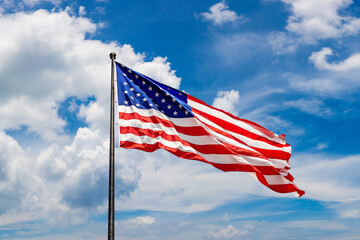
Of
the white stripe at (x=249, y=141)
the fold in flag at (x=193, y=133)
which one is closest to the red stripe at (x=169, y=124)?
the fold in flag at (x=193, y=133)

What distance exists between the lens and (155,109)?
74.3 ft

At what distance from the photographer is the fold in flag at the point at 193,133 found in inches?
856

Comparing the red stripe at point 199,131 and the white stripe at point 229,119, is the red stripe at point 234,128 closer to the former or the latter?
the white stripe at point 229,119

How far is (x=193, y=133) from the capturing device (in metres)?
22.9

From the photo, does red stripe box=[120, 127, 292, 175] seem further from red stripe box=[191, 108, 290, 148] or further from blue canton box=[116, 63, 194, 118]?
red stripe box=[191, 108, 290, 148]

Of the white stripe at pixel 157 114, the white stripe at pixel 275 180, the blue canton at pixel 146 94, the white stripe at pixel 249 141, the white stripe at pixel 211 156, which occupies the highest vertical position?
the blue canton at pixel 146 94

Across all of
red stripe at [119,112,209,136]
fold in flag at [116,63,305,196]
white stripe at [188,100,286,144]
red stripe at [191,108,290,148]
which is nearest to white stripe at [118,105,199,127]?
fold in flag at [116,63,305,196]

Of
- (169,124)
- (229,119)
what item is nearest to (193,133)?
(169,124)

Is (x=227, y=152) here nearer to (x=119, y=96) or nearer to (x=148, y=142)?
(x=148, y=142)

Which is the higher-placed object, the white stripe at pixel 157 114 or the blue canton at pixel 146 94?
the blue canton at pixel 146 94

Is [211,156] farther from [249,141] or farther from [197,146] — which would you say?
[249,141]

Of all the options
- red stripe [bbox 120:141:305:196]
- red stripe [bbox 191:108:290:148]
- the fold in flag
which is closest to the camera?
red stripe [bbox 120:141:305:196]

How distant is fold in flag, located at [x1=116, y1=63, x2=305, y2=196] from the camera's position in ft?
71.3

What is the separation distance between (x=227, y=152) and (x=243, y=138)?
2044 mm
